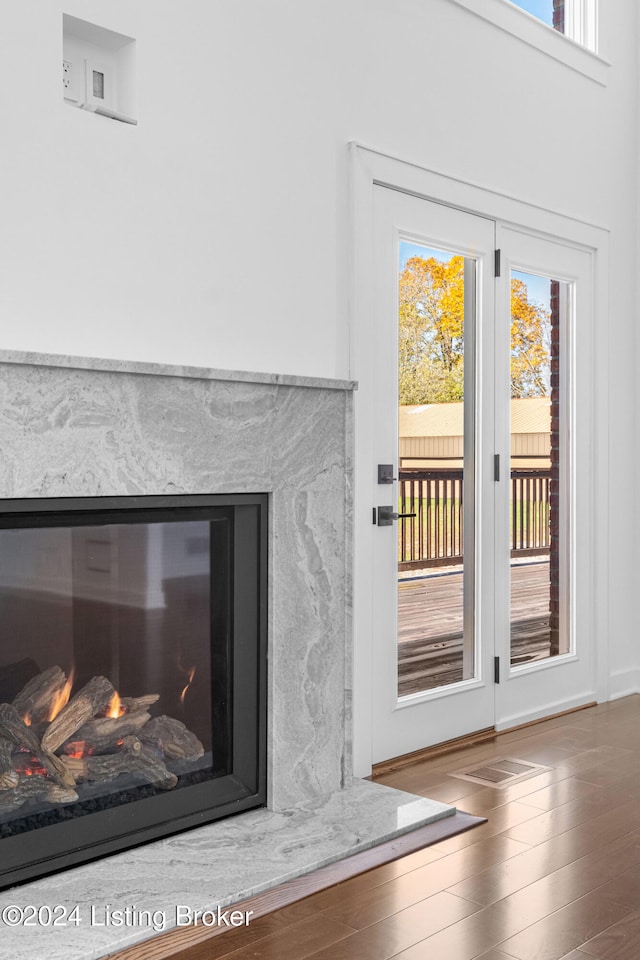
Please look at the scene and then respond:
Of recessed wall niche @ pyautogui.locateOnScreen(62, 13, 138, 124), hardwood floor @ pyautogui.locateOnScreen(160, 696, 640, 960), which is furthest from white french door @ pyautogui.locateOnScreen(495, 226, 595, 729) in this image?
recessed wall niche @ pyautogui.locateOnScreen(62, 13, 138, 124)

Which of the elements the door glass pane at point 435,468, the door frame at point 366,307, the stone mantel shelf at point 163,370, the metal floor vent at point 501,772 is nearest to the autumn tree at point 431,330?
the door glass pane at point 435,468

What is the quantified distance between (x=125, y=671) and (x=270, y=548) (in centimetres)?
56

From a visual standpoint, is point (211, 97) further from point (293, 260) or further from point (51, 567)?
point (51, 567)

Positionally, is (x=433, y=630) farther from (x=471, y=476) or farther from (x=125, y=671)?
(x=125, y=671)

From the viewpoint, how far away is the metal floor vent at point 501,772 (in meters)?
3.12

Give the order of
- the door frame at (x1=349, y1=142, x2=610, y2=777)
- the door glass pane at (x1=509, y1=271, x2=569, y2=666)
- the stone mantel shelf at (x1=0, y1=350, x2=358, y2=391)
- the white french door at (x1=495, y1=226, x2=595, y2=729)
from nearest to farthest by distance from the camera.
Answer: the stone mantel shelf at (x1=0, y1=350, x2=358, y2=391) < the door frame at (x1=349, y1=142, x2=610, y2=777) < the white french door at (x1=495, y1=226, x2=595, y2=729) < the door glass pane at (x1=509, y1=271, x2=569, y2=666)

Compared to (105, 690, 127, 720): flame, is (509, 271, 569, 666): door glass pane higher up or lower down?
higher up

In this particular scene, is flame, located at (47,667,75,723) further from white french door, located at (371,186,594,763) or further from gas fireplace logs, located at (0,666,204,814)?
white french door, located at (371,186,594,763)

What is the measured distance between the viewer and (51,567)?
7.54 ft

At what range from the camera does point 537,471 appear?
3.97 meters

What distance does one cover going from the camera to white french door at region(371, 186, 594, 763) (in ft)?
10.7

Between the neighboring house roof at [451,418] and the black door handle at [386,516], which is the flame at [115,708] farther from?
the neighboring house roof at [451,418]

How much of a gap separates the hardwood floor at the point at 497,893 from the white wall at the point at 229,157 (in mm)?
1483

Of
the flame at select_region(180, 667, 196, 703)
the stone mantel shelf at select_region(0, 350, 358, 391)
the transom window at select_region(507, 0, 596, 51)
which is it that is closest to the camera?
the stone mantel shelf at select_region(0, 350, 358, 391)
